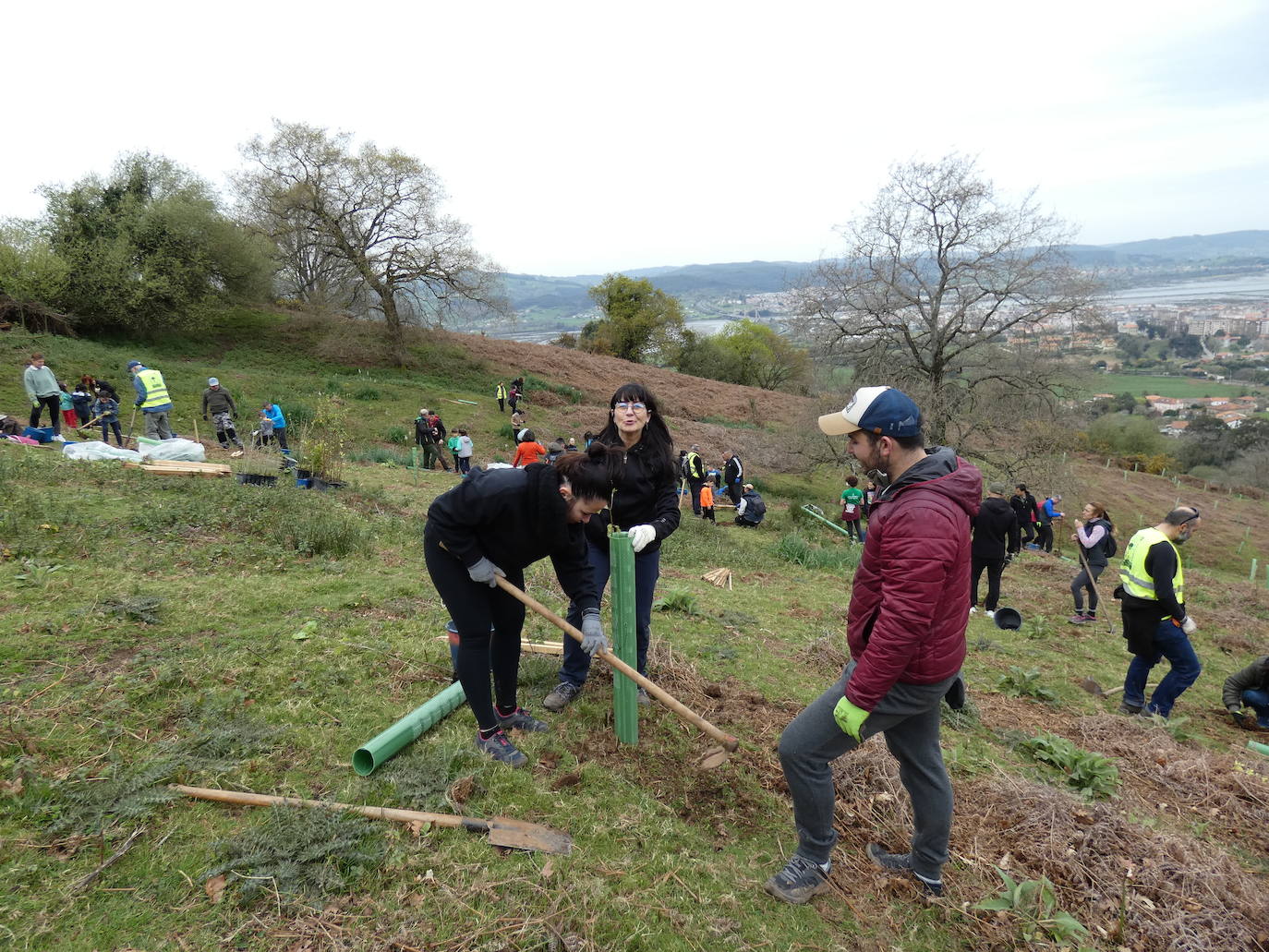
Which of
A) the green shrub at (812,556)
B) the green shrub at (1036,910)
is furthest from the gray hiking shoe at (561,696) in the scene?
the green shrub at (812,556)

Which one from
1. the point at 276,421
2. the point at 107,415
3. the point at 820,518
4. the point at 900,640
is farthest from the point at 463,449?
the point at 900,640

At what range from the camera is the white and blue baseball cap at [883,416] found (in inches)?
99.8

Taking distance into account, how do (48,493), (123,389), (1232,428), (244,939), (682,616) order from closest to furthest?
(244,939) → (682,616) → (48,493) → (123,389) → (1232,428)

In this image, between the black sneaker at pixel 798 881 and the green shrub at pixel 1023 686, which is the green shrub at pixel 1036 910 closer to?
the black sneaker at pixel 798 881

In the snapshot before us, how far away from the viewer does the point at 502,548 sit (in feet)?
10.8

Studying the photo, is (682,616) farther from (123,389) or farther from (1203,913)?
(123,389)

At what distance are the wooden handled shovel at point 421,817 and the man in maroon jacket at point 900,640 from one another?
3.43 feet

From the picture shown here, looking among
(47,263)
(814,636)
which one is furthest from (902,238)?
(47,263)

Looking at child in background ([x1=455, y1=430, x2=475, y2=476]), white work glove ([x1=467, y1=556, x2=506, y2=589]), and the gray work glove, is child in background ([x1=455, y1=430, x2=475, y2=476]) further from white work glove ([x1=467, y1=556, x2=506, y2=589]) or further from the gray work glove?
white work glove ([x1=467, y1=556, x2=506, y2=589])

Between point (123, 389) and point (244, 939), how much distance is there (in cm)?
1997

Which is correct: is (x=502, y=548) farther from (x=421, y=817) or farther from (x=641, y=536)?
(x=421, y=817)

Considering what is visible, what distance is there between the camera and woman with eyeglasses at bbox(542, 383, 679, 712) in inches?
152

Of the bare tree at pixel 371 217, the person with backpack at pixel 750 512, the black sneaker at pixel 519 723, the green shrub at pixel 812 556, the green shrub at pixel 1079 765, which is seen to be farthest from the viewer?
the bare tree at pixel 371 217

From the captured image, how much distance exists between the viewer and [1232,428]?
48094 millimetres
